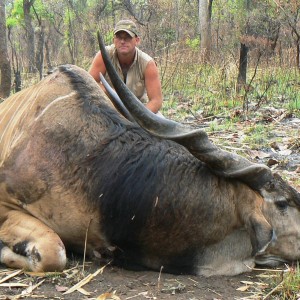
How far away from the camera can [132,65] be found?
6121 mm

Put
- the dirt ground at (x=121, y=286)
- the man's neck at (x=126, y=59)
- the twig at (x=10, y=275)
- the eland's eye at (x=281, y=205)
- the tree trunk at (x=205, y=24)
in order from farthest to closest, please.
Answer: the tree trunk at (x=205, y=24) < the man's neck at (x=126, y=59) < the eland's eye at (x=281, y=205) < the twig at (x=10, y=275) < the dirt ground at (x=121, y=286)

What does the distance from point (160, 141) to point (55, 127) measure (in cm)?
64

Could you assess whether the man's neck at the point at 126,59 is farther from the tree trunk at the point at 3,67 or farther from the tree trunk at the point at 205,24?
the tree trunk at the point at 205,24

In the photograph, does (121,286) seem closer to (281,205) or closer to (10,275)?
(10,275)

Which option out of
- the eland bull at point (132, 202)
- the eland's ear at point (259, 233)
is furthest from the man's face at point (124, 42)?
the eland's ear at point (259, 233)

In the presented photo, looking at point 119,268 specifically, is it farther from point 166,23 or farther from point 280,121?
point 166,23

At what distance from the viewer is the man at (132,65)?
5.88 metres

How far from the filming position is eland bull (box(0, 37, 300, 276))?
341cm

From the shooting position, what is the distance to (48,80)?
4.10 meters

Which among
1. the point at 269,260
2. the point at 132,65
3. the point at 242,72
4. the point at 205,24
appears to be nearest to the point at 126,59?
the point at 132,65

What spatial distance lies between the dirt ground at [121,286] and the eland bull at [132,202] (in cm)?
8

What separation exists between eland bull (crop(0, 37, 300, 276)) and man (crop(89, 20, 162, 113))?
2242 millimetres

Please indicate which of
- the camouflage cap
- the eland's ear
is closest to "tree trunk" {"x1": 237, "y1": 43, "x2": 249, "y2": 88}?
the camouflage cap

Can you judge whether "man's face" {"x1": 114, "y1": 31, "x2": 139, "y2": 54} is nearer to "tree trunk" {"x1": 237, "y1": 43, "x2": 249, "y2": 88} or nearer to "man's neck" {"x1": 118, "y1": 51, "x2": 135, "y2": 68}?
"man's neck" {"x1": 118, "y1": 51, "x2": 135, "y2": 68}
